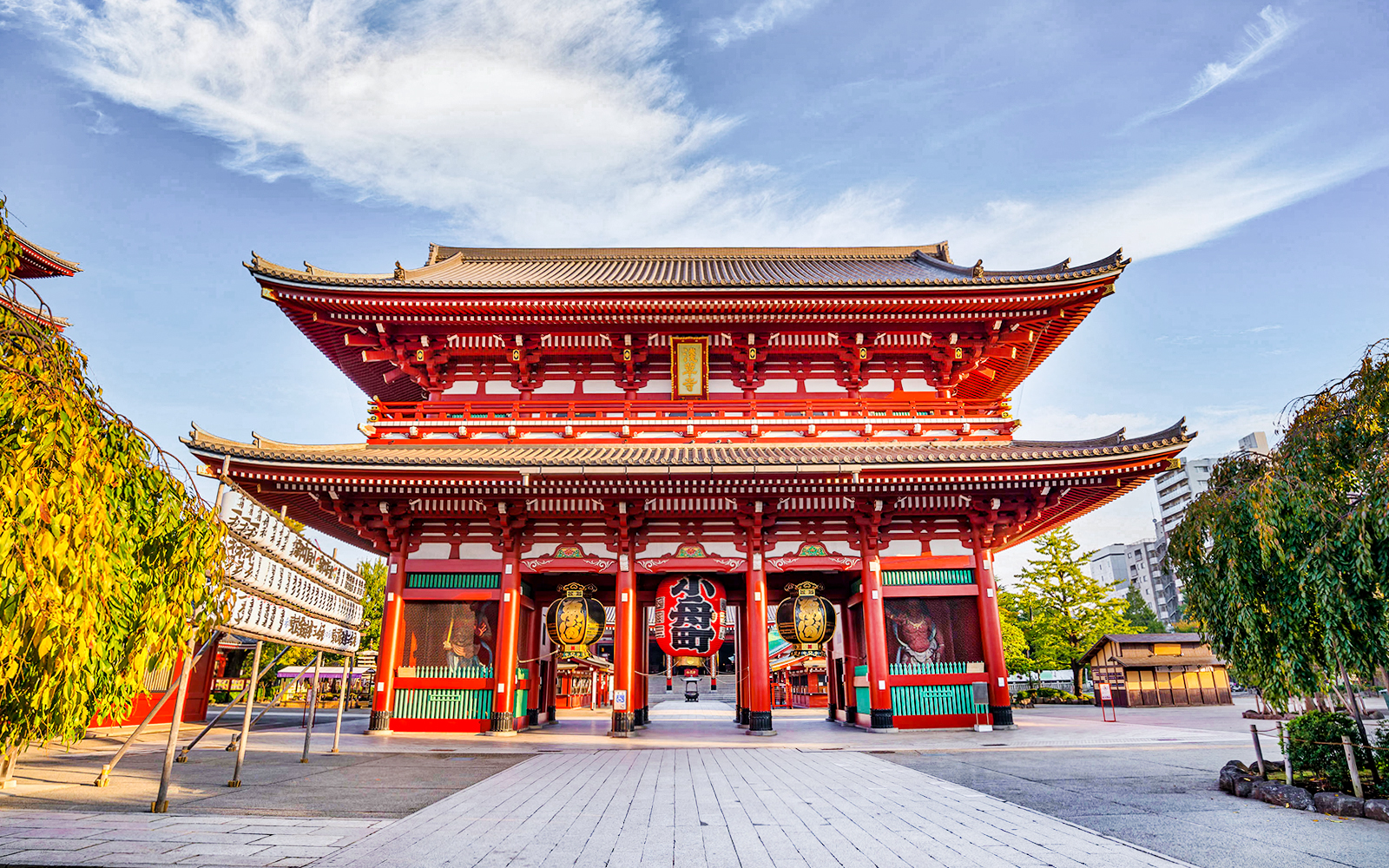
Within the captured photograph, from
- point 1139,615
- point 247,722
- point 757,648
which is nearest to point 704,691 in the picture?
point 757,648

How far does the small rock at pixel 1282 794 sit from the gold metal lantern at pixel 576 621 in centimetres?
1145

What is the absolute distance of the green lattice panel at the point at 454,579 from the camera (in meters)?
15.7

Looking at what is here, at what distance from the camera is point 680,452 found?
15.6 meters

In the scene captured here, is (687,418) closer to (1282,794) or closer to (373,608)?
(1282,794)

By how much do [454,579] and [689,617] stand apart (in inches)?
220

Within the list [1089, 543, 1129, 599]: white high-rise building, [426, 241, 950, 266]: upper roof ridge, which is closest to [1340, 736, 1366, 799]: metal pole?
[426, 241, 950, 266]: upper roof ridge

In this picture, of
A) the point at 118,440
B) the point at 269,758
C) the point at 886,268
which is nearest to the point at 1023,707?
the point at 886,268

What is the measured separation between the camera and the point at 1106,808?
6.75 meters

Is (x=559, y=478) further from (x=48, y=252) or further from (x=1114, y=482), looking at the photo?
(x=48, y=252)

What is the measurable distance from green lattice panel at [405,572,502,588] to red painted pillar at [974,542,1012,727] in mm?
11110

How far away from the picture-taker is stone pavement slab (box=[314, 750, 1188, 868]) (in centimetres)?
503

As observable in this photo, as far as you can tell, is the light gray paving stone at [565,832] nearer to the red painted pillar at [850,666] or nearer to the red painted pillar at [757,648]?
the red painted pillar at [757,648]

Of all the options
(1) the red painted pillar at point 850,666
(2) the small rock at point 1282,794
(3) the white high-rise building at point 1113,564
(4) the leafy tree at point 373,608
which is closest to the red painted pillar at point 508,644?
(1) the red painted pillar at point 850,666

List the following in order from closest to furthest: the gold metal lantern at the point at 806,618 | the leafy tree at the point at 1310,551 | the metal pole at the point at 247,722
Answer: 1. the leafy tree at the point at 1310,551
2. the metal pole at the point at 247,722
3. the gold metal lantern at the point at 806,618
